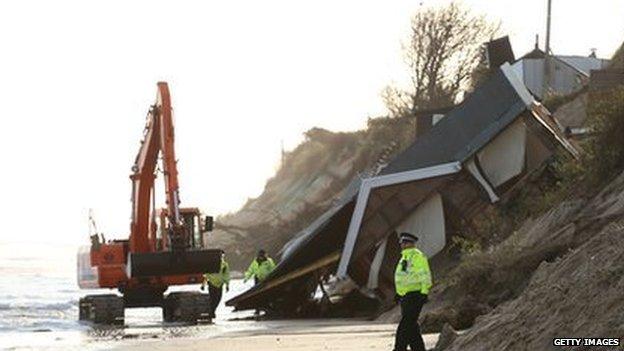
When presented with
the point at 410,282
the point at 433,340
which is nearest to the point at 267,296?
the point at 433,340

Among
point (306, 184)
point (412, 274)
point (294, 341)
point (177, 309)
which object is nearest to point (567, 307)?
point (412, 274)

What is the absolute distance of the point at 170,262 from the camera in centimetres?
2905

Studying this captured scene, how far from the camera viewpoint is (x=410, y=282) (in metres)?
15.1

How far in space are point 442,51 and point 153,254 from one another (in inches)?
1853

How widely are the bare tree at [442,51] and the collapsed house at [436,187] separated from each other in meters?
42.3

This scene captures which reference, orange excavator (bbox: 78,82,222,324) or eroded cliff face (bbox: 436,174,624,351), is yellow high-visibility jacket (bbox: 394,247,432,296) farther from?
orange excavator (bbox: 78,82,222,324)

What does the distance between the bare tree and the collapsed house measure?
1667 inches

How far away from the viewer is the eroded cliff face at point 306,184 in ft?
255

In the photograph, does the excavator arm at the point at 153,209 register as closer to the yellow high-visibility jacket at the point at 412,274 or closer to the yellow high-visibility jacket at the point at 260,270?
the yellow high-visibility jacket at the point at 260,270

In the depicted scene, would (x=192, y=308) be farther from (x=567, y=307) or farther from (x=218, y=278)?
(x=567, y=307)

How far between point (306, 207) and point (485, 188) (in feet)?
175

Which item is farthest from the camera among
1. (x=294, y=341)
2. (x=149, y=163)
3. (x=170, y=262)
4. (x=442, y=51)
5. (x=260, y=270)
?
(x=442, y=51)

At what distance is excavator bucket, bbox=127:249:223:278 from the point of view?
29.1m

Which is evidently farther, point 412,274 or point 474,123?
point 474,123
